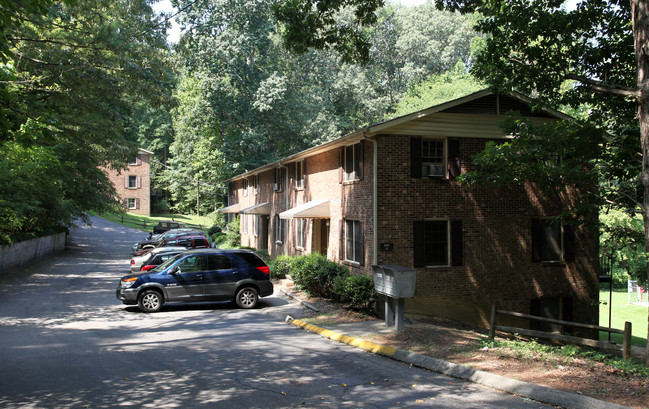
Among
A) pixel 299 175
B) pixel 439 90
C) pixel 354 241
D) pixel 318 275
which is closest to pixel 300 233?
pixel 299 175

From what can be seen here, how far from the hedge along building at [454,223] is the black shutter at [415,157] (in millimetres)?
31

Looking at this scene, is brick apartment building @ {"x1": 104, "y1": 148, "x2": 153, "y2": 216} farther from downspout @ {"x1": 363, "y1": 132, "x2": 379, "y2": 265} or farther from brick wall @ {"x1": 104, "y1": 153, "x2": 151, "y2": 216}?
downspout @ {"x1": 363, "y1": 132, "x2": 379, "y2": 265}

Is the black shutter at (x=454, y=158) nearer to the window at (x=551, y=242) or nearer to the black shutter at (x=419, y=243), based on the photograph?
the black shutter at (x=419, y=243)

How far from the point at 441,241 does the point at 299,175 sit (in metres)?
8.96

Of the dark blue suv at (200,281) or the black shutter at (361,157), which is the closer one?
the dark blue suv at (200,281)

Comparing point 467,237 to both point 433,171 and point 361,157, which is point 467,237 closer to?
point 433,171

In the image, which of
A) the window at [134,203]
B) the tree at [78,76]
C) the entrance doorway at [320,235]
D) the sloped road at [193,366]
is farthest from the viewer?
the window at [134,203]

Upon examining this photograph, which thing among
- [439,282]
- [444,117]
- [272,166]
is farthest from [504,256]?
[272,166]

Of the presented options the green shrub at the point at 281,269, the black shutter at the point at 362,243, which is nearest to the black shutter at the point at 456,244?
the black shutter at the point at 362,243

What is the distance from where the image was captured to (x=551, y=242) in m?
17.2

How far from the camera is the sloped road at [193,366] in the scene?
6609 millimetres

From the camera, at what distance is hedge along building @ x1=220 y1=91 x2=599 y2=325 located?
49.7ft

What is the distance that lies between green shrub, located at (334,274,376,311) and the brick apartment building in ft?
176

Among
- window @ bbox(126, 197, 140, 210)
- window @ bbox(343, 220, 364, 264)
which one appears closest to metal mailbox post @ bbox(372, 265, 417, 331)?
window @ bbox(343, 220, 364, 264)
